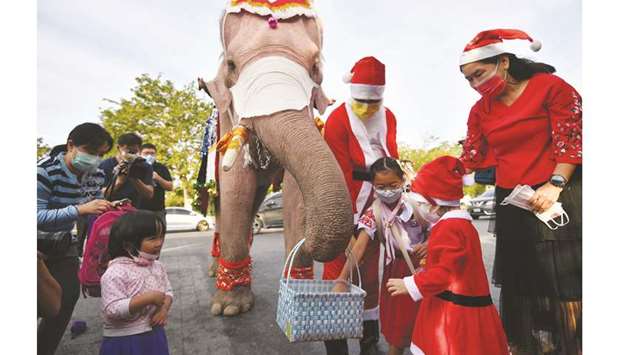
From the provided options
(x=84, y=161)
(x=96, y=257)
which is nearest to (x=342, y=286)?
(x=96, y=257)

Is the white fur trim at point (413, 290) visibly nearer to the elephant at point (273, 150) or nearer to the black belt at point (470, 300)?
the black belt at point (470, 300)

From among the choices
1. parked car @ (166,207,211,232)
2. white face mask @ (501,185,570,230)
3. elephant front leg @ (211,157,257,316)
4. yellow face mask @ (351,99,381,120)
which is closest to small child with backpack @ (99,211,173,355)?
elephant front leg @ (211,157,257,316)

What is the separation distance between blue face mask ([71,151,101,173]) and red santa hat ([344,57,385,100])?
1805 mm

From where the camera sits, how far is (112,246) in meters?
2.03

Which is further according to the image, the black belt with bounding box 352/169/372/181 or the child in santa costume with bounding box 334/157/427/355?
the black belt with bounding box 352/169/372/181

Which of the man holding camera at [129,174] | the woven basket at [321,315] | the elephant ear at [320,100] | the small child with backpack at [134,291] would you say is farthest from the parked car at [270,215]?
the woven basket at [321,315]

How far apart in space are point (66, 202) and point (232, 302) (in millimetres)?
1595

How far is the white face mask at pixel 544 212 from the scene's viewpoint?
187 centimetres

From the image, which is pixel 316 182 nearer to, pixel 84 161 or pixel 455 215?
pixel 455 215

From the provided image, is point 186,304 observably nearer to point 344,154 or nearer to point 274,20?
point 344,154

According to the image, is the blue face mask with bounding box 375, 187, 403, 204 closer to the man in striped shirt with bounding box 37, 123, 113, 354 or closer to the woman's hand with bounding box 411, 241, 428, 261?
the woman's hand with bounding box 411, 241, 428, 261

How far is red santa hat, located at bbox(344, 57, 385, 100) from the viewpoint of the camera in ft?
9.12

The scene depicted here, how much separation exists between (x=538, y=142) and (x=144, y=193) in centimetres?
316

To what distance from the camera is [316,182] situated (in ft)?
6.61
